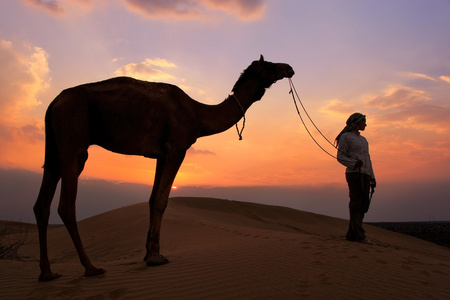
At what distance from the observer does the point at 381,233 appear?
2362 cm

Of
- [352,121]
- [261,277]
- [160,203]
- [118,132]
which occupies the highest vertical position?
[352,121]

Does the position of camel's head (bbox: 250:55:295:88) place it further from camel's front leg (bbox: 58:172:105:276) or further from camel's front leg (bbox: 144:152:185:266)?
camel's front leg (bbox: 58:172:105:276)

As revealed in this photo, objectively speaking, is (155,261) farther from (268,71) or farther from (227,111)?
(268,71)

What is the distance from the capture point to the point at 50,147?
4.88m

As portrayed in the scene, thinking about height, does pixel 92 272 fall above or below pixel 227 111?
below

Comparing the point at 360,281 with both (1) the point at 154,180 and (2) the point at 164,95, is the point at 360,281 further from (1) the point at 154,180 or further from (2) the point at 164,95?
(2) the point at 164,95

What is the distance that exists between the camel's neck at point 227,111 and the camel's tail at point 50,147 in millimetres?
2368

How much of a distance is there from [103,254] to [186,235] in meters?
2.58

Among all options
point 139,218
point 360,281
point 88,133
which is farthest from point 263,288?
point 139,218

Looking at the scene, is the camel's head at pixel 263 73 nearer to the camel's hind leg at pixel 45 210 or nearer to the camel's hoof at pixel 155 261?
the camel's hoof at pixel 155 261

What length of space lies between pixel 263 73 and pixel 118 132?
9.81 feet

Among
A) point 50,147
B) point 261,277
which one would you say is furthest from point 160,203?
point 261,277

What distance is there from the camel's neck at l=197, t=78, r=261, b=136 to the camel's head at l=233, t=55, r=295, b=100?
0.10 m

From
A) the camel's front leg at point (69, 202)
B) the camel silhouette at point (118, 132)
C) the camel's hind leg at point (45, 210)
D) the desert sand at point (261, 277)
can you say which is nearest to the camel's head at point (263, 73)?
the camel silhouette at point (118, 132)
